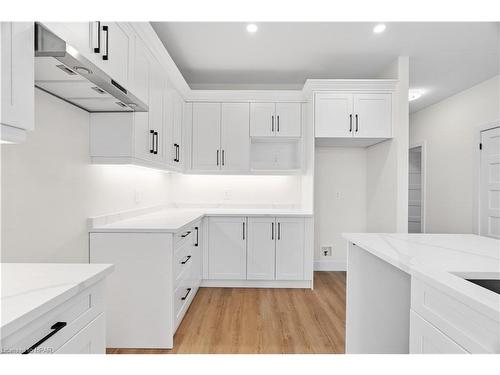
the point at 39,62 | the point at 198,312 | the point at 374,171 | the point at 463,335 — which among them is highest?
the point at 39,62

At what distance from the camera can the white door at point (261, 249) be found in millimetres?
3361

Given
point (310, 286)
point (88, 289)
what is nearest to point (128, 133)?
point (88, 289)

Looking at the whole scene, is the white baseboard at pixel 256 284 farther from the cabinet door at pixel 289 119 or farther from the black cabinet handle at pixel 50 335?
the black cabinet handle at pixel 50 335

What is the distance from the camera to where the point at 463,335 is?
0.83 meters

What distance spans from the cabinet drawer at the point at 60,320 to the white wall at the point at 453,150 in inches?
190

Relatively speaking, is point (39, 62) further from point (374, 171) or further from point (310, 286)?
point (374, 171)

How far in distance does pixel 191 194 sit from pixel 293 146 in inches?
62.9

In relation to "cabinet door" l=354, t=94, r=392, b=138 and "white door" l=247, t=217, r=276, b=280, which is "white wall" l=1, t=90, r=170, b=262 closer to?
"white door" l=247, t=217, r=276, b=280

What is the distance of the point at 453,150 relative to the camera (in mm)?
4488

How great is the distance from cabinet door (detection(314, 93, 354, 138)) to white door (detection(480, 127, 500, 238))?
2.06 m

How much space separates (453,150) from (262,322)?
4089 mm

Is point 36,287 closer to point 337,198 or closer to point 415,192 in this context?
point 337,198

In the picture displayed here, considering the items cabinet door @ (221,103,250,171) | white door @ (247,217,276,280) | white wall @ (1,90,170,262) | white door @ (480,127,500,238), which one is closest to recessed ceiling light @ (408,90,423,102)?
white door @ (480,127,500,238)

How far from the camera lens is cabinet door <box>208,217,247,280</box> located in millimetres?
3373
